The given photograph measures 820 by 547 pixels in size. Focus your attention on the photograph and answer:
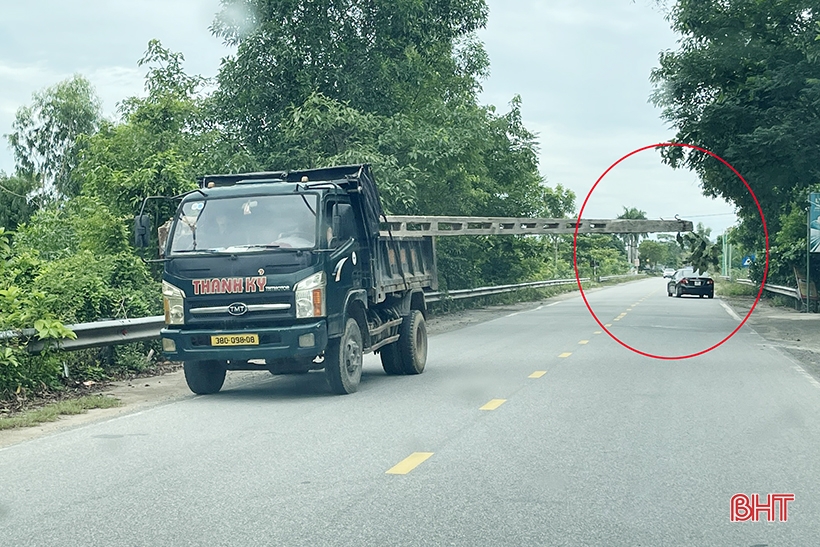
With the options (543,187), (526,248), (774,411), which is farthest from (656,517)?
(526,248)

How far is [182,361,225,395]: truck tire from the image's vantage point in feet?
40.7

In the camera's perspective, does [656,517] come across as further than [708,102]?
No

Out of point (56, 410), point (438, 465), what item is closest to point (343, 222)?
point (56, 410)

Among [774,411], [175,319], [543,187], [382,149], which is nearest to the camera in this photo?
[774,411]

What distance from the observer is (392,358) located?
14859 mm

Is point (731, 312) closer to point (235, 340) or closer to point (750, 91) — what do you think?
point (750, 91)

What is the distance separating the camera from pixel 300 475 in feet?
24.4

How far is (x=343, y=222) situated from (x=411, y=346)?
9.17ft

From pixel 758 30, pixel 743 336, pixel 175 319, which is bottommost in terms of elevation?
pixel 743 336

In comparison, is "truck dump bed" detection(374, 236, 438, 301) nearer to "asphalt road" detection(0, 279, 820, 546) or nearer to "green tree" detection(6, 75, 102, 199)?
"asphalt road" detection(0, 279, 820, 546)

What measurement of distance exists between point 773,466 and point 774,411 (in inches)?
126

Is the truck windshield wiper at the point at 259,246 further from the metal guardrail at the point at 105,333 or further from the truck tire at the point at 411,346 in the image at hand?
the truck tire at the point at 411,346

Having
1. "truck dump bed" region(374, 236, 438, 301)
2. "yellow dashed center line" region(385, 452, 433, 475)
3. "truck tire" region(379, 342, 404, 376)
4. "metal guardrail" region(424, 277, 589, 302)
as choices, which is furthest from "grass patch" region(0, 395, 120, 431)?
"metal guardrail" region(424, 277, 589, 302)

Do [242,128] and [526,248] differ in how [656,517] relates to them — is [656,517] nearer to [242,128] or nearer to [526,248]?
[242,128]
